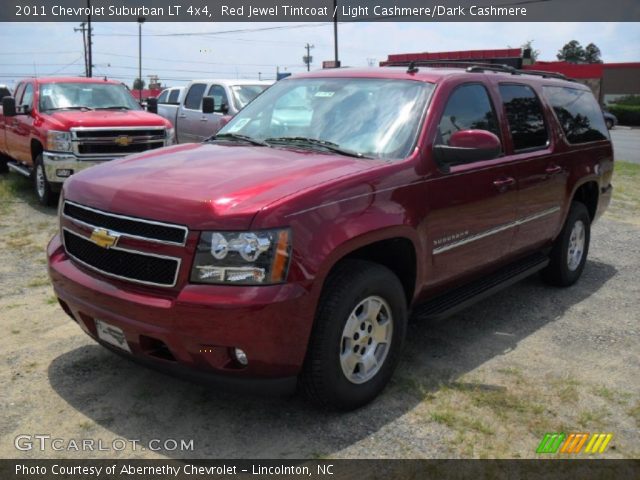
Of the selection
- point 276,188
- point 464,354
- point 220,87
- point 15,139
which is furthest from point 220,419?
point 220,87

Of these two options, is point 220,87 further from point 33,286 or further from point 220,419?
point 220,419

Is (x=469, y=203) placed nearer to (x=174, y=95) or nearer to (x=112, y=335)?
(x=112, y=335)

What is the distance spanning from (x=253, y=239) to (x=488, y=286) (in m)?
2.35

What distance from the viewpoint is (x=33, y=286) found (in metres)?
5.75

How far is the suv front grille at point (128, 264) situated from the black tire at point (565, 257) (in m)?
4.02

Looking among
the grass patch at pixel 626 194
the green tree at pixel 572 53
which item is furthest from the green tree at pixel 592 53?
the grass patch at pixel 626 194

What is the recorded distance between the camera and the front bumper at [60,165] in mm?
9094

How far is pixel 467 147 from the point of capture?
4051mm

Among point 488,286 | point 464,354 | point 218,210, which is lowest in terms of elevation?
point 464,354

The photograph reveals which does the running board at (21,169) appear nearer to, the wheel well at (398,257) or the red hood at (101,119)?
the red hood at (101,119)

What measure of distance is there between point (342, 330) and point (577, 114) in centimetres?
393

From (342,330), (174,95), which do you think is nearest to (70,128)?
(342,330)

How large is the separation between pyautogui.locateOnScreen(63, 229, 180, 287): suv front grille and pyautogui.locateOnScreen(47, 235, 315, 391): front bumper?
0.06m

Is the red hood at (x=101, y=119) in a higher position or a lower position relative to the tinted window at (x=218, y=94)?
lower
